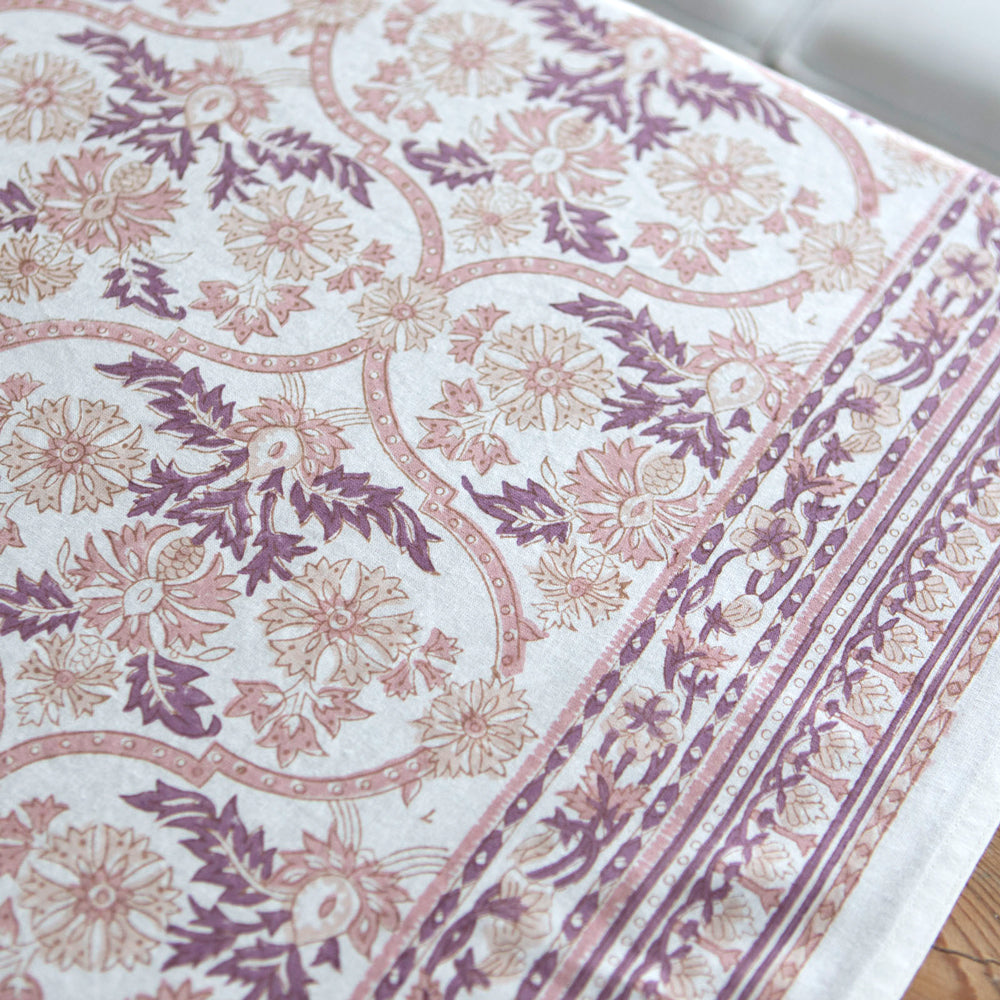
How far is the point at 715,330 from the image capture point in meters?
0.79

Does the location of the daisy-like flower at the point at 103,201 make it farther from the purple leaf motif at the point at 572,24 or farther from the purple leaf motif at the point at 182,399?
the purple leaf motif at the point at 572,24

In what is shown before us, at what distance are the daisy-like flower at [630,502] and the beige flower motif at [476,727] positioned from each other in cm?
13

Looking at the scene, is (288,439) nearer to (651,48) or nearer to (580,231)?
(580,231)

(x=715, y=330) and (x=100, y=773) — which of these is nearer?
(x=100, y=773)

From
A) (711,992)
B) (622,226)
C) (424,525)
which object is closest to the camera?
(711,992)

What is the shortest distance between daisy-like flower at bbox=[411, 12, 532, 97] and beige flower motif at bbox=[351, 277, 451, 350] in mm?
225

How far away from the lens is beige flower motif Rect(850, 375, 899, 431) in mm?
762

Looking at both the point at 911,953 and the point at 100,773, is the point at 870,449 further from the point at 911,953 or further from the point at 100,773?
the point at 100,773

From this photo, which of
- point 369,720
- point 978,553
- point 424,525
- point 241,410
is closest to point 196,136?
point 241,410

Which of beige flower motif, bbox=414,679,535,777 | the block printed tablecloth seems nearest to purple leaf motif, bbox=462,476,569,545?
the block printed tablecloth

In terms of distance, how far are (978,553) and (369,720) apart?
452 mm

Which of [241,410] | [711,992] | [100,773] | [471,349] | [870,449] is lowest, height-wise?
[100,773]

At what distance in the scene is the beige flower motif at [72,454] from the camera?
69 cm

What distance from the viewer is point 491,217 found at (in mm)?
824
